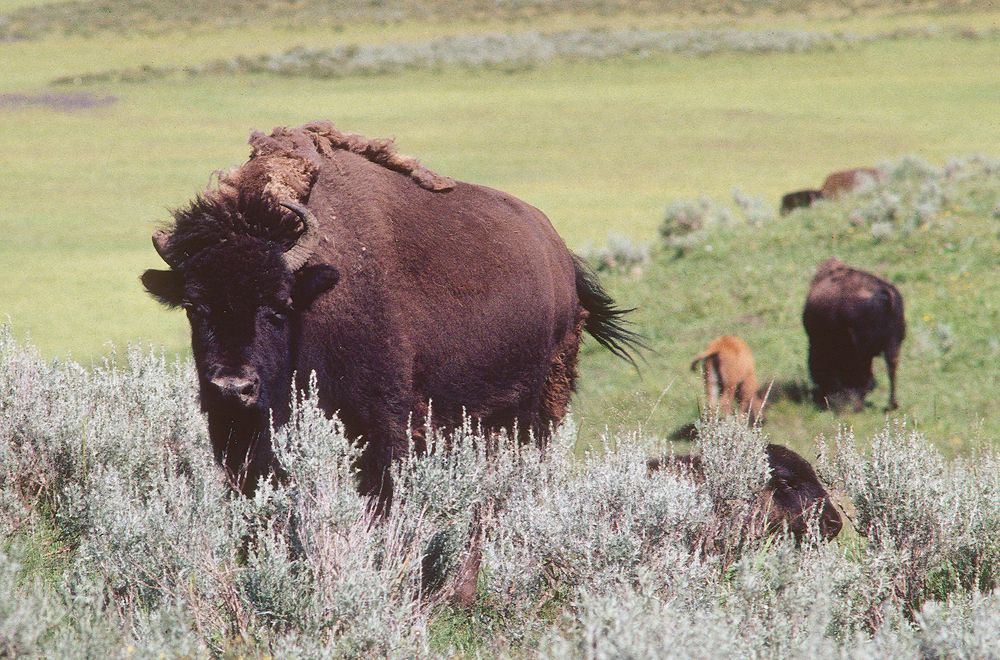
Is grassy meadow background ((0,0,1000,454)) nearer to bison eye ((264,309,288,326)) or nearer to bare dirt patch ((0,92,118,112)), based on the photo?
bare dirt patch ((0,92,118,112))

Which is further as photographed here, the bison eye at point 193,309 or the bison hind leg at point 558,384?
the bison hind leg at point 558,384

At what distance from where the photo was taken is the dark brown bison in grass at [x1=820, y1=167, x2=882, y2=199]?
60.8 ft

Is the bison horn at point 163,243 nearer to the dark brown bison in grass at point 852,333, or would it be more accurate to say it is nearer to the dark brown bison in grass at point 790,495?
the dark brown bison in grass at point 790,495

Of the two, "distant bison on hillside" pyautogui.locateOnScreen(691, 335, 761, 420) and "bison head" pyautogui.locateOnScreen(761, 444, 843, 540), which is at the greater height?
"bison head" pyautogui.locateOnScreen(761, 444, 843, 540)

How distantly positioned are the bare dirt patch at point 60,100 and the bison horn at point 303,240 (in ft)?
89.2

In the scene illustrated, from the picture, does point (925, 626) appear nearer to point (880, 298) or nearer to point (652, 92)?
point (880, 298)

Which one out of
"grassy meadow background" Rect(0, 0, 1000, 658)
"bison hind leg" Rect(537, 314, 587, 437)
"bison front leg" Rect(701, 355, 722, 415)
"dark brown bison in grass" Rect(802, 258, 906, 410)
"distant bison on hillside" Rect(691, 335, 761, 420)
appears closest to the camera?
"grassy meadow background" Rect(0, 0, 1000, 658)

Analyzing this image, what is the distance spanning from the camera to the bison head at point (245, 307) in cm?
498

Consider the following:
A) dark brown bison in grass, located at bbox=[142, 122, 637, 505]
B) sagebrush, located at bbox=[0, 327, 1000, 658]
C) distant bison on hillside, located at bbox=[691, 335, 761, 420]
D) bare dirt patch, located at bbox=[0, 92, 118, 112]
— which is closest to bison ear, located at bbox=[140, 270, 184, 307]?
dark brown bison in grass, located at bbox=[142, 122, 637, 505]

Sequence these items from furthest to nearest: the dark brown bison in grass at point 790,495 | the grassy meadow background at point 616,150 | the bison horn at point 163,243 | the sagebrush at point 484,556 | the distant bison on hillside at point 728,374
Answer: the grassy meadow background at point 616,150, the distant bison on hillside at point 728,374, the dark brown bison in grass at point 790,495, the bison horn at point 163,243, the sagebrush at point 484,556

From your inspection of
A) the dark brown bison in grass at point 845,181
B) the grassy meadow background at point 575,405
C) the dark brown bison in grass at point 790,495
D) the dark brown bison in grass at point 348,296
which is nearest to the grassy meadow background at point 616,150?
the grassy meadow background at point 575,405

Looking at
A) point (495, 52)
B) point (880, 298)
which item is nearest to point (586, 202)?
point (880, 298)

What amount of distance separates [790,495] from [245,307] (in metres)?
3.06

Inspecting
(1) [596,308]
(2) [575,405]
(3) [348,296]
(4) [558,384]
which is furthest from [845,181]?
(3) [348,296]
